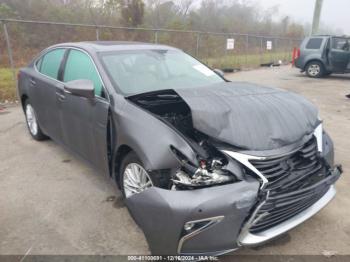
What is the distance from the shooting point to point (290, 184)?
7.59ft

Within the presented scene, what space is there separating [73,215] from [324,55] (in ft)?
42.9

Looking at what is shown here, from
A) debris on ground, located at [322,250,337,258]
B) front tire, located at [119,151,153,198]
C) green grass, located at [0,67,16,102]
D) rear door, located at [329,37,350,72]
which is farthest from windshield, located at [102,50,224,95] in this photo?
rear door, located at [329,37,350,72]

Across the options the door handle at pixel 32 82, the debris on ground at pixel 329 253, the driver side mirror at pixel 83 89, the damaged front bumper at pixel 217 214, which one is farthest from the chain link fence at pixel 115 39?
the debris on ground at pixel 329 253

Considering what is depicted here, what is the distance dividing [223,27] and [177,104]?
3183 centimetres

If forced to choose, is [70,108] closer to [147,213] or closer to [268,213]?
[147,213]

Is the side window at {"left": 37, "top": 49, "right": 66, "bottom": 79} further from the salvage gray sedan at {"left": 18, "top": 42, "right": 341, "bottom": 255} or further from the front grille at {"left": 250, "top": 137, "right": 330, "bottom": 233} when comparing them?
the front grille at {"left": 250, "top": 137, "right": 330, "bottom": 233}

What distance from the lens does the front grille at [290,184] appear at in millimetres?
2213

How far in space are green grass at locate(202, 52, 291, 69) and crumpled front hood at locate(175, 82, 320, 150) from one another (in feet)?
46.5

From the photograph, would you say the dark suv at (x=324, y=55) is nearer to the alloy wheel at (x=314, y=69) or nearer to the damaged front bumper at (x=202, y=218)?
the alloy wheel at (x=314, y=69)

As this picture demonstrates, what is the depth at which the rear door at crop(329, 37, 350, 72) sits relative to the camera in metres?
13.1

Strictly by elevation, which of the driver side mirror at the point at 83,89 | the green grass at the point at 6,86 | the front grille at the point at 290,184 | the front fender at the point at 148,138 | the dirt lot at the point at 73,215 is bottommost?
the dirt lot at the point at 73,215

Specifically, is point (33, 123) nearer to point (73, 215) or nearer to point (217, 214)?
point (73, 215)

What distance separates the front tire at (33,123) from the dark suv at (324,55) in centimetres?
1201

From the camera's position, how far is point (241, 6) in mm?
44062
